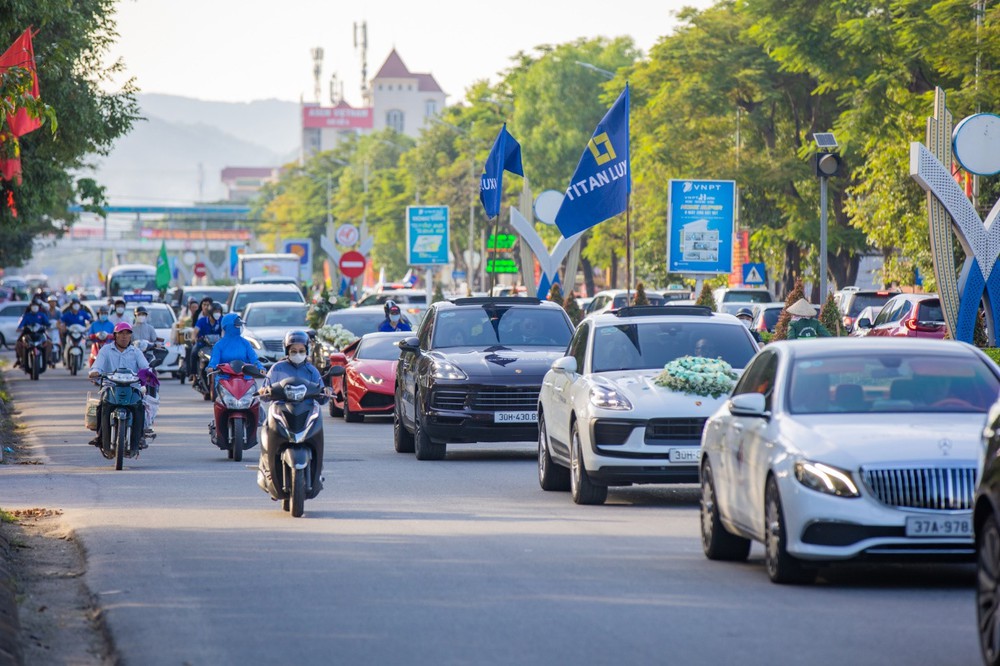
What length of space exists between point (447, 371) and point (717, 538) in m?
8.79

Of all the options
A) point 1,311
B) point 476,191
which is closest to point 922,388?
point 1,311

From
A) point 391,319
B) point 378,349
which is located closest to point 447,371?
point 378,349

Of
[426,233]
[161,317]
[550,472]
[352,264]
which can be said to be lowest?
[550,472]

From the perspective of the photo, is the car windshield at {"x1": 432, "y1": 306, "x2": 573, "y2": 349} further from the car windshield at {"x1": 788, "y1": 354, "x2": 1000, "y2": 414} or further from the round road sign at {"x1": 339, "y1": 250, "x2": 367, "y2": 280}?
the round road sign at {"x1": 339, "y1": 250, "x2": 367, "y2": 280}

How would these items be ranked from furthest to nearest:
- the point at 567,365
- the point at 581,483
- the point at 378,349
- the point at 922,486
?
the point at 378,349
the point at 567,365
the point at 581,483
the point at 922,486

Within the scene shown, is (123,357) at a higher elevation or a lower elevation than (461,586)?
higher

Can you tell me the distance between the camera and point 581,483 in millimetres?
15414

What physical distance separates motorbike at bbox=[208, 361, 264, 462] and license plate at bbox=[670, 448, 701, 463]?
668 cm

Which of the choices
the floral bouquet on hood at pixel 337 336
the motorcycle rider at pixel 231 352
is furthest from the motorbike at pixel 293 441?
the floral bouquet on hood at pixel 337 336

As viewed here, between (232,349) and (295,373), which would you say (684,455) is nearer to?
(295,373)

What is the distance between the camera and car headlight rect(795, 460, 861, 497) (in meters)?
9.77

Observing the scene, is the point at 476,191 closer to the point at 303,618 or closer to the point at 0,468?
the point at 0,468

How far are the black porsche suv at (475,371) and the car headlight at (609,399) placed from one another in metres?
4.29

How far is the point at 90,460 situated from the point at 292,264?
4854 centimetres
